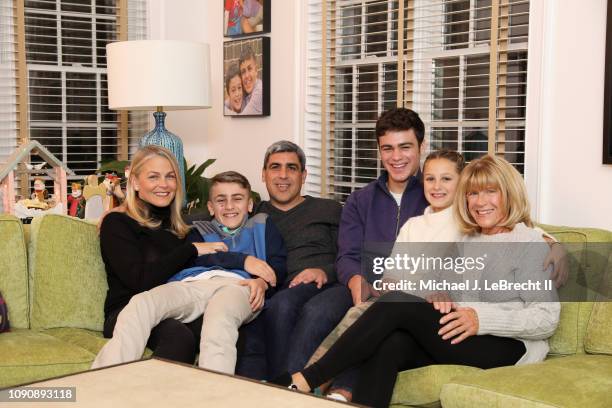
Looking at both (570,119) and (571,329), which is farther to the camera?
(570,119)

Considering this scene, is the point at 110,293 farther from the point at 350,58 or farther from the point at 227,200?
the point at 350,58

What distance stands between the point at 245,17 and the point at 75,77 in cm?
125

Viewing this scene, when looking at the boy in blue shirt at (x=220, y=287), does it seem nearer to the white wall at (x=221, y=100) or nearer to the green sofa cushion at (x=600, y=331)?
the green sofa cushion at (x=600, y=331)

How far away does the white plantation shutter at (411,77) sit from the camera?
12.7 ft

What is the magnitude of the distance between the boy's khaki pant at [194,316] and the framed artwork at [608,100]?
152 centimetres

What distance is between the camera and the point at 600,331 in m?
2.97

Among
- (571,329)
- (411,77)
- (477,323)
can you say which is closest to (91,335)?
(477,323)

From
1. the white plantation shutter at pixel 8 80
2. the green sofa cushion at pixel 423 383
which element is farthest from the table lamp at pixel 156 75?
the green sofa cushion at pixel 423 383

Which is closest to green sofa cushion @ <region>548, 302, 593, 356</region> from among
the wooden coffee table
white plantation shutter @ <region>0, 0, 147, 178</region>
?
the wooden coffee table

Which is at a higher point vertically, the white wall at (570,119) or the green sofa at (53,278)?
the white wall at (570,119)

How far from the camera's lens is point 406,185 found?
11.7 ft

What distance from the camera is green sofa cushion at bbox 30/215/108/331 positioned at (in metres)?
3.37

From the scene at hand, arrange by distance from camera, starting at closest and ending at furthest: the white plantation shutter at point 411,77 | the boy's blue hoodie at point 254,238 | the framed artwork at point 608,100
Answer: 1. the framed artwork at point 608,100
2. the boy's blue hoodie at point 254,238
3. the white plantation shutter at point 411,77

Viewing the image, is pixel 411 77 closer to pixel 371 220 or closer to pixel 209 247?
pixel 371 220
